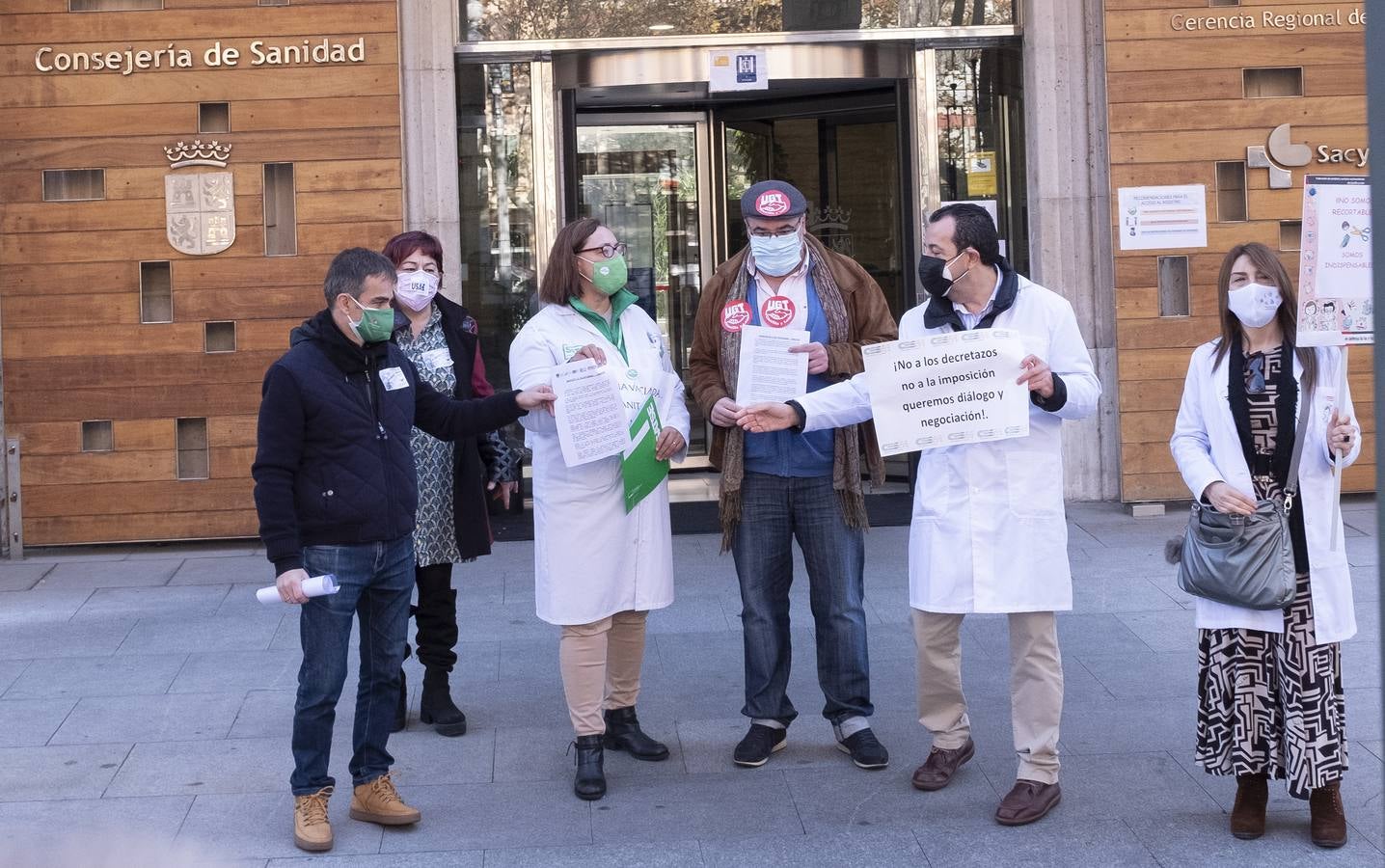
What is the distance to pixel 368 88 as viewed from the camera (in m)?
9.48

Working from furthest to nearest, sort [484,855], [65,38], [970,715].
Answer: [65,38], [970,715], [484,855]

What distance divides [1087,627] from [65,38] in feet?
21.9

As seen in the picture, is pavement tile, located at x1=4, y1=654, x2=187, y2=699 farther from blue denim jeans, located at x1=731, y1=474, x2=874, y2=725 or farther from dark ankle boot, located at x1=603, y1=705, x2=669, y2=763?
blue denim jeans, located at x1=731, y1=474, x2=874, y2=725

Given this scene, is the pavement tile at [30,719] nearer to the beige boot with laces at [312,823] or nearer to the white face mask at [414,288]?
the beige boot with laces at [312,823]

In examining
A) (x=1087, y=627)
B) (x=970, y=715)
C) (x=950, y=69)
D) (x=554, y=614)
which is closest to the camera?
(x=554, y=614)

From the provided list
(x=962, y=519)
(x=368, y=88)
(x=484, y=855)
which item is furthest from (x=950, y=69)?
(x=484, y=855)

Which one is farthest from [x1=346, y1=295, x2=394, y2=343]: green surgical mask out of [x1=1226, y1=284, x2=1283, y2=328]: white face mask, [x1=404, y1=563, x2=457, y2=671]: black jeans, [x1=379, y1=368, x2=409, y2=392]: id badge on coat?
[x1=1226, y1=284, x2=1283, y2=328]: white face mask

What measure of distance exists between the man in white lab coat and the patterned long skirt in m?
0.46

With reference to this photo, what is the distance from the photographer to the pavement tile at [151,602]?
803cm

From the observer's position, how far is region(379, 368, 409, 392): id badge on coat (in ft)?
16.0

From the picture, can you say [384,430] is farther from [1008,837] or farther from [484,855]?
[1008,837]

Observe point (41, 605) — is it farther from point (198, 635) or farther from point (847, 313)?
point (847, 313)

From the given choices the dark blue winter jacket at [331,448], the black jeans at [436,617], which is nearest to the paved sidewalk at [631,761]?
the black jeans at [436,617]

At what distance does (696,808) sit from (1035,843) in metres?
1.07
